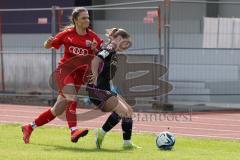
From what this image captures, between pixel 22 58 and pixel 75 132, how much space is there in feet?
36.1

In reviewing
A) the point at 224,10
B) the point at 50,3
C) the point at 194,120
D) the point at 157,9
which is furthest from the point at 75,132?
the point at 50,3

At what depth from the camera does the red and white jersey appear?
33.3ft

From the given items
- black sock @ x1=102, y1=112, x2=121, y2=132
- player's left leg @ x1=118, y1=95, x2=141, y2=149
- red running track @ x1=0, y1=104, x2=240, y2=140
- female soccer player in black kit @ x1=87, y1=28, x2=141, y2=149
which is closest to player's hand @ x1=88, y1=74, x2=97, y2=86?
female soccer player in black kit @ x1=87, y1=28, x2=141, y2=149

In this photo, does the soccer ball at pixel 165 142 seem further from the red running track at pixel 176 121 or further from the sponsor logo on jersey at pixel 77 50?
the red running track at pixel 176 121

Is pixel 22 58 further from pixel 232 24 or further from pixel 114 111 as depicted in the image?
pixel 114 111

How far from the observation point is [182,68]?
1889 cm

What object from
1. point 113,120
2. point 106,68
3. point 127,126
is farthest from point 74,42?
point 127,126

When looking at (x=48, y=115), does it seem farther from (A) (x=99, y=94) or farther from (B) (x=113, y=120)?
(B) (x=113, y=120)

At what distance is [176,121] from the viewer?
15.1m

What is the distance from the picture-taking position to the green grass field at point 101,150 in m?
8.45

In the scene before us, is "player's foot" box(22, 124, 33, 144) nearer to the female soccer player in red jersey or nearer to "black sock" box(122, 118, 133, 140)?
the female soccer player in red jersey

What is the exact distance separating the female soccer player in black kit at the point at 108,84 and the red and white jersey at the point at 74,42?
54cm

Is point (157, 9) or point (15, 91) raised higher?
point (157, 9)

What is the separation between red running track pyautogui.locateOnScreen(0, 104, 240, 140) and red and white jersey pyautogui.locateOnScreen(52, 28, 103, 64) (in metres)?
3.38
